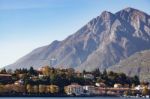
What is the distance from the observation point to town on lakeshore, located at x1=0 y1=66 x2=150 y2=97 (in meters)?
128

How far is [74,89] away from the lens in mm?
136125

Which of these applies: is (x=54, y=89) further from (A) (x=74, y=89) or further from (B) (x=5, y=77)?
(B) (x=5, y=77)

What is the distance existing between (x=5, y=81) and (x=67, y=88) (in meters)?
17.4

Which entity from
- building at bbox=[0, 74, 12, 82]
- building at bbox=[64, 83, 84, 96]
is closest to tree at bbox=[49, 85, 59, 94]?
building at bbox=[64, 83, 84, 96]

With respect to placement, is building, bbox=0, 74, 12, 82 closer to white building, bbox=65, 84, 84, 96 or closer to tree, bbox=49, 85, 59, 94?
tree, bbox=49, 85, 59, 94

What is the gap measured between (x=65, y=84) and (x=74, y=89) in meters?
6.48


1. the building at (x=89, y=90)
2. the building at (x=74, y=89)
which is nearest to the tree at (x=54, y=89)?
the building at (x=74, y=89)

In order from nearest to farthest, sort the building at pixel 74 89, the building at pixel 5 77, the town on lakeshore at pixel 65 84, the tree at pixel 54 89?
the tree at pixel 54 89
the town on lakeshore at pixel 65 84
the building at pixel 74 89
the building at pixel 5 77

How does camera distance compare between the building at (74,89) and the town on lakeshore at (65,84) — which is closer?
the town on lakeshore at (65,84)

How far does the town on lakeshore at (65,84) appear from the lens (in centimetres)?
12825

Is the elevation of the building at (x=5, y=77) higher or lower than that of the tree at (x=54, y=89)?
higher

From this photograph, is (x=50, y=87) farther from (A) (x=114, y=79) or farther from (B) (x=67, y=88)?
(A) (x=114, y=79)

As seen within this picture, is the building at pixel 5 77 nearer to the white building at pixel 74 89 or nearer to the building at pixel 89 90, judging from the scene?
the white building at pixel 74 89

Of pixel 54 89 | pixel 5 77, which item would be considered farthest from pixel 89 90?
pixel 5 77
